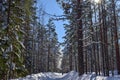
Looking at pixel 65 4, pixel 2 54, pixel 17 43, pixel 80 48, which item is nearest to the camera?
pixel 2 54

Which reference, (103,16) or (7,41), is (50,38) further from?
(7,41)

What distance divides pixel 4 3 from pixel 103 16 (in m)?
17.9

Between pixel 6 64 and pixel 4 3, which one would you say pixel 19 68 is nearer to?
pixel 6 64

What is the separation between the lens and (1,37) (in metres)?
9.64

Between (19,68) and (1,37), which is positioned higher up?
(1,37)

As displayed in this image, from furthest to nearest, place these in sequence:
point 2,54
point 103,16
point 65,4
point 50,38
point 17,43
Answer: point 50,38, point 103,16, point 65,4, point 17,43, point 2,54

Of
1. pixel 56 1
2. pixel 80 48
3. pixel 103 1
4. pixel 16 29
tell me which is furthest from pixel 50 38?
pixel 16 29

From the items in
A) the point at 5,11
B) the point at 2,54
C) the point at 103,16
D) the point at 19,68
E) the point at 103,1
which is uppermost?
the point at 103,1

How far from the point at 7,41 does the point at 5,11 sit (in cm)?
139

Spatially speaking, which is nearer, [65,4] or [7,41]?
[7,41]

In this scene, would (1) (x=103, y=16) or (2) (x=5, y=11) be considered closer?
(2) (x=5, y=11)

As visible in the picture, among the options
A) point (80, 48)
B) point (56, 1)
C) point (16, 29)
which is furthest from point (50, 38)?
point (16, 29)

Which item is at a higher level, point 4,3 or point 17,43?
point 4,3

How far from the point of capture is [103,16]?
2597cm
